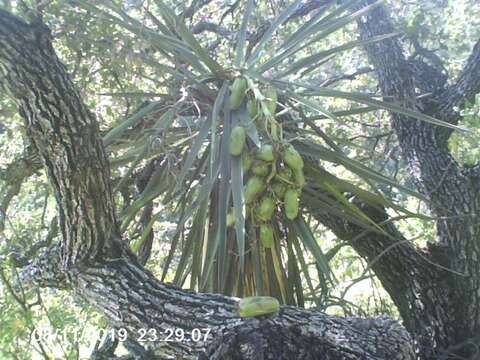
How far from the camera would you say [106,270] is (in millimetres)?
1788

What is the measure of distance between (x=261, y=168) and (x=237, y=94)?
262mm

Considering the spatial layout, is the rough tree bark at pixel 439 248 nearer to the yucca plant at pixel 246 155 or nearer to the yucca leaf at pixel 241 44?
the yucca plant at pixel 246 155

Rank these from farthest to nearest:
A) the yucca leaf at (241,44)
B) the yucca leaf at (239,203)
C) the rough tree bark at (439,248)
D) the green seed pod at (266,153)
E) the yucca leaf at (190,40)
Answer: the rough tree bark at (439,248) → the yucca leaf at (241,44) → the yucca leaf at (190,40) → the green seed pod at (266,153) → the yucca leaf at (239,203)

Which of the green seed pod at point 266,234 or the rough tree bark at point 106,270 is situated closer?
the rough tree bark at point 106,270

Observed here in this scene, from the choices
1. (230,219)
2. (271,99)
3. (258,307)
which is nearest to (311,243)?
(230,219)

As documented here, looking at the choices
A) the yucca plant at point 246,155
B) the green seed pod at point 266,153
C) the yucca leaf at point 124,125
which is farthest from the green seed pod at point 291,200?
the yucca leaf at point 124,125

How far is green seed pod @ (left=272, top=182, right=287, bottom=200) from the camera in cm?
178

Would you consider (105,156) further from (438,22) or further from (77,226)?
(438,22)

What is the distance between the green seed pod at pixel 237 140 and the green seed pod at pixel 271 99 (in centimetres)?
10

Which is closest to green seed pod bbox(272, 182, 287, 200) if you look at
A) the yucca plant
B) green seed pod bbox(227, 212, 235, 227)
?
the yucca plant

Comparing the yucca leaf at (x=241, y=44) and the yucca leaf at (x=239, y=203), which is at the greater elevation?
the yucca leaf at (x=241, y=44)

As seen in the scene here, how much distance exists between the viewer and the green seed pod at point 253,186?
1.77 metres

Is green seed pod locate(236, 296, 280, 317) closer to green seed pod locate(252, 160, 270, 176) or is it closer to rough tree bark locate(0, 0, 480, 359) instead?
rough tree bark locate(0, 0, 480, 359)

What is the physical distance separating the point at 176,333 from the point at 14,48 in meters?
0.80
